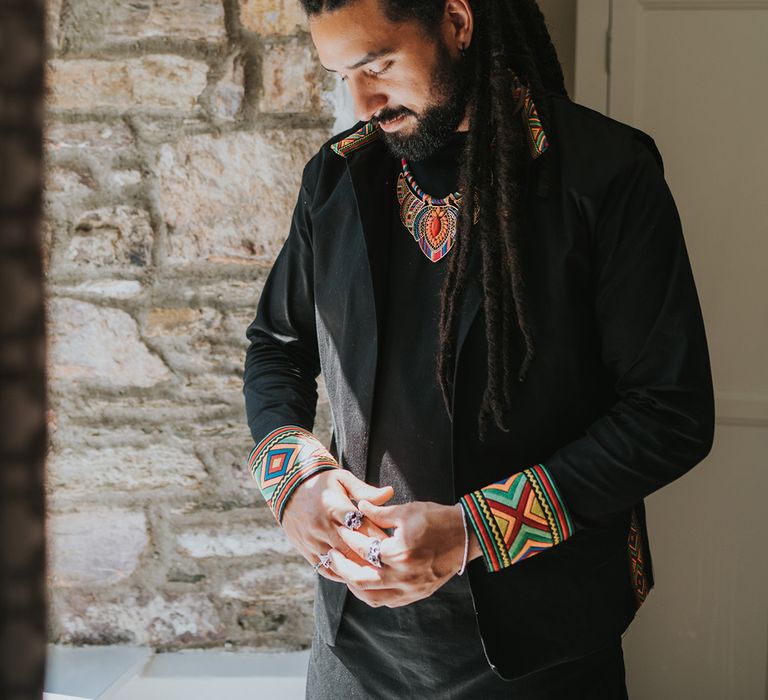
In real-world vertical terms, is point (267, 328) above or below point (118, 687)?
above

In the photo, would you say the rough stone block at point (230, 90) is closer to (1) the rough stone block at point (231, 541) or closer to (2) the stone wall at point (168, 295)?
(2) the stone wall at point (168, 295)

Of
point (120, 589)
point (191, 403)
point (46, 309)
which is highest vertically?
point (46, 309)

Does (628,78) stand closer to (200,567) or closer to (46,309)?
(200,567)

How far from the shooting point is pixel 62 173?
84.7 inches

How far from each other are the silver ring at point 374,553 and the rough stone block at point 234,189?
3.71 ft

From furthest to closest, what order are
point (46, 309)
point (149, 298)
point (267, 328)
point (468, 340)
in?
1. point (149, 298)
2. point (267, 328)
3. point (468, 340)
4. point (46, 309)

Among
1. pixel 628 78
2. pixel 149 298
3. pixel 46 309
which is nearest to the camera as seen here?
pixel 46 309

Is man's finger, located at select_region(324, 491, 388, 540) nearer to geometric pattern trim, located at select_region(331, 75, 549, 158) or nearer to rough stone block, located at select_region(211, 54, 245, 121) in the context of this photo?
geometric pattern trim, located at select_region(331, 75, 549, 158)

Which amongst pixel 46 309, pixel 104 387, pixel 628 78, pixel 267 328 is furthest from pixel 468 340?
pixel 104 387

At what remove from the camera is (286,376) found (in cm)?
148

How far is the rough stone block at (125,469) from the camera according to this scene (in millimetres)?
2213

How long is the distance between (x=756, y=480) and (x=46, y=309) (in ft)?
7.52

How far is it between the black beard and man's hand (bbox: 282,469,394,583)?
0.54m

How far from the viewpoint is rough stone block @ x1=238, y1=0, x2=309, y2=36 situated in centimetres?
206
